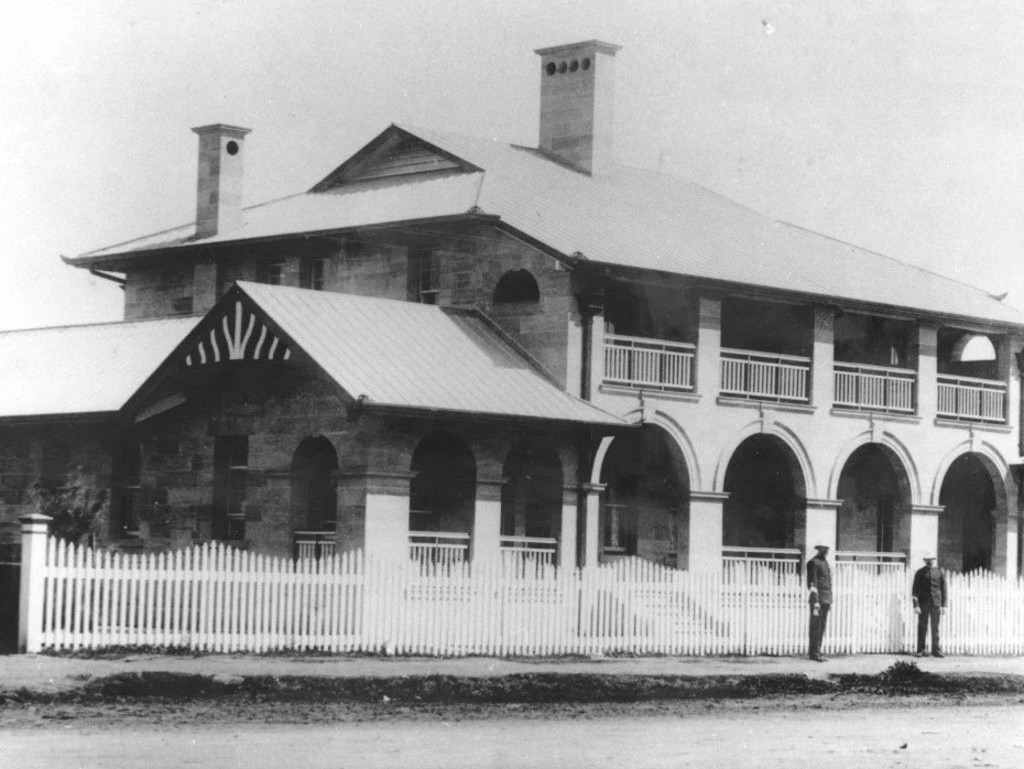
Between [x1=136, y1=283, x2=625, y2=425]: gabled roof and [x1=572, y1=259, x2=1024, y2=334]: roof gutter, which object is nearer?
[x1=136, y1=283, x2=625, y2=425]: gabled roof

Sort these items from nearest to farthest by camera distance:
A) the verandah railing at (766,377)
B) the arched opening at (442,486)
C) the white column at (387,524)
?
the white column at (387,524)
the arched opening at (442,486)
the verandah railing at (766,377)

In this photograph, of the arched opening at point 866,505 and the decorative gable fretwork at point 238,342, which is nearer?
the decorative gable fretwork at point 238,342

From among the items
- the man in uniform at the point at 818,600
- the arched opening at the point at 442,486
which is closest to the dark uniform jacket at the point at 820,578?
the man in uniform at the point at 818,600

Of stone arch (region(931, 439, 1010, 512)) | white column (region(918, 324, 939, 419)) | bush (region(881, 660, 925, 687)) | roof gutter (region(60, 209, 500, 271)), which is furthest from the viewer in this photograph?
stone arch (region(931, 439, 1010, 512))

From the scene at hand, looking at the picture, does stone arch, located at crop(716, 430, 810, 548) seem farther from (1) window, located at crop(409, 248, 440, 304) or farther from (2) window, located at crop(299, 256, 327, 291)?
(2) window, located at crop(299, 256, 327, 291)

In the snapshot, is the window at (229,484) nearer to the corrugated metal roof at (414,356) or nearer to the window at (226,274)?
the corrugated metal roof at (414,356)

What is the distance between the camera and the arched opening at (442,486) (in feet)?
81.9

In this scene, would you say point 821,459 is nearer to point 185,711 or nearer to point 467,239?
point 467,239

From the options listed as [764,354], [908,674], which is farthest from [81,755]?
[764,354]

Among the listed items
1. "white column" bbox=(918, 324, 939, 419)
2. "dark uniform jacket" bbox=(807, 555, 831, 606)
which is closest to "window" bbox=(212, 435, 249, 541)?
"dark uniform jacket" bbox=(807, 555, 831, 606)

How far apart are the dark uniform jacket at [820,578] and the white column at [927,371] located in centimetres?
820

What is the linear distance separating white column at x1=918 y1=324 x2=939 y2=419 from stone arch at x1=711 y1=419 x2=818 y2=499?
9.92ft

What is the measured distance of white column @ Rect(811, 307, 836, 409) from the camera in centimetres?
2973

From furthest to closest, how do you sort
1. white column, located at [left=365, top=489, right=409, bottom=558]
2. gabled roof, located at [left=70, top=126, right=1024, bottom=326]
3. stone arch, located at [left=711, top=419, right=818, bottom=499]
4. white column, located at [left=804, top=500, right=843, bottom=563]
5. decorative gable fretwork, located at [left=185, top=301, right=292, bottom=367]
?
white column, located at [left=804, top=500, right=843, bottom=563]
stone arch, located at [left=711, top=419, right=818, bottom=499]
gabled roof, located at [left=70, top=126, right=1024, bottom=326]
decorative gable fretwork, located at [left=185, top=301, right=292, bottom=367]
white column, located at [left=365, top=489, right=409, bottom=558]
